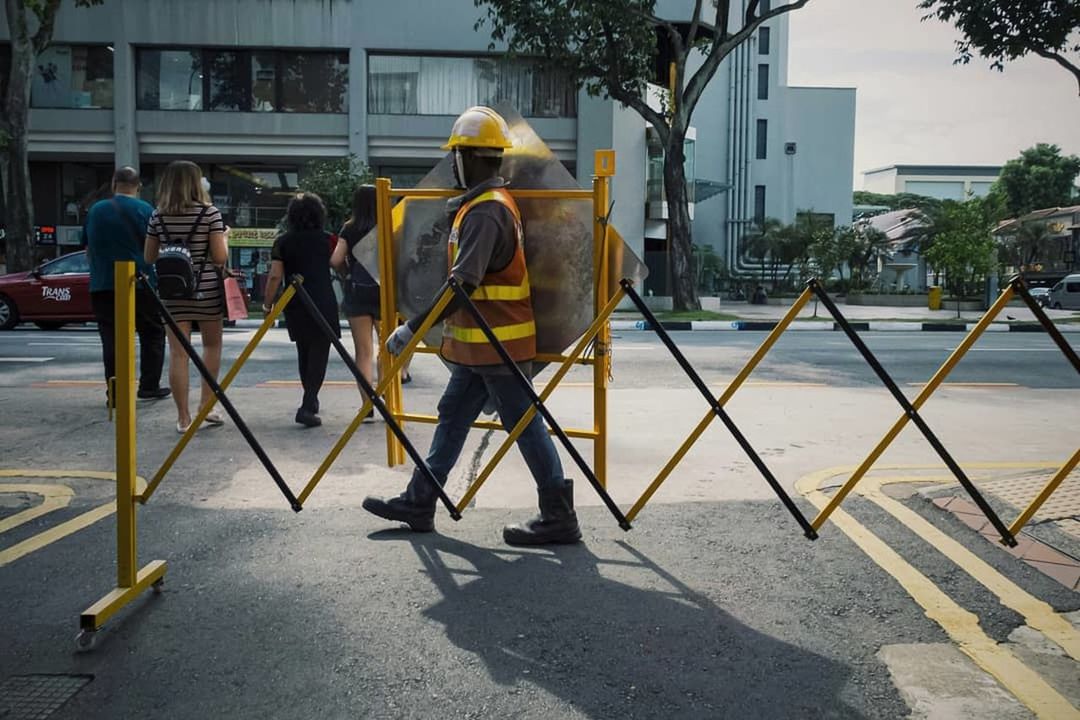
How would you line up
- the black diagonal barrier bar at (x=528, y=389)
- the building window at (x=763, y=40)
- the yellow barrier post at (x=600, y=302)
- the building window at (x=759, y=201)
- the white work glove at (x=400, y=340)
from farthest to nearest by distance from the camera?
the building window at (x=759, y=201), the building window at (x=763, y=40), the yellow barrier post at (x=600, y=302), the white work glove at (x=400, y=340), the black diagonal barrier bar at (x=528, y=389)

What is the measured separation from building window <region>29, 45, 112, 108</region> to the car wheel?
41.5 feet

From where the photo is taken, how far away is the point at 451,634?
3.20 metres

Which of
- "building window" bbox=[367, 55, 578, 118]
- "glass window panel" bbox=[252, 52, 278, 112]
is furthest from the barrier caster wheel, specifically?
"glass window panel" bbox=[252, 52, 278, 112]

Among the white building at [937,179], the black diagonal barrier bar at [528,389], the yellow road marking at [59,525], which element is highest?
the white building at [937,179]

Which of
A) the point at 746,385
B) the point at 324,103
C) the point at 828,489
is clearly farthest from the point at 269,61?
the point at 828,489

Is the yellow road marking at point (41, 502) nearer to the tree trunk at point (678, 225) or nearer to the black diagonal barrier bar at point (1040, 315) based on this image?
the black diagonal barrier bar at point (1040, 315)

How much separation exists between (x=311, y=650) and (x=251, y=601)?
53cm

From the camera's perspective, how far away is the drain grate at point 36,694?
2633 mm

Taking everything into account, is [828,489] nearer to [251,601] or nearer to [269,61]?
[251,601]

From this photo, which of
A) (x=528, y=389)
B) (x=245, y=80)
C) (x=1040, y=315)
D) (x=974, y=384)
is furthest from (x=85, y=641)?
(x=245, y=80)

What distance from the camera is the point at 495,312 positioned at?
4.12 meters

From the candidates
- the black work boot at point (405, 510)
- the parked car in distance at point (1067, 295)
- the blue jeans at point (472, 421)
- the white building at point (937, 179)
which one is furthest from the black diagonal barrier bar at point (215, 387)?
the white building at point (937, 179)

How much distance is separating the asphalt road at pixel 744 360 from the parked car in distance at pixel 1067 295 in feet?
87.3

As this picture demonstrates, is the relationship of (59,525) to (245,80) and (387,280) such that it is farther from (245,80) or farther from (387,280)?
(245,80)
